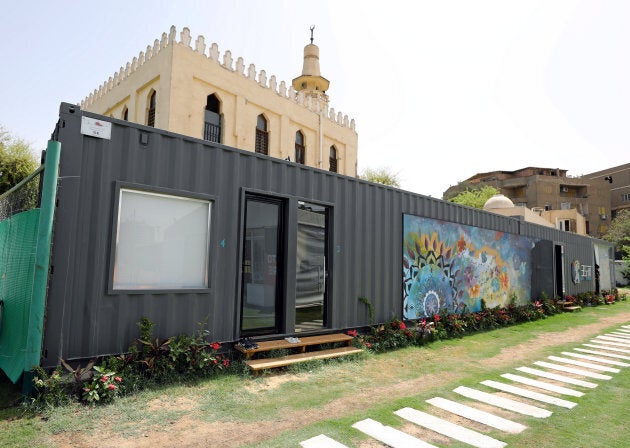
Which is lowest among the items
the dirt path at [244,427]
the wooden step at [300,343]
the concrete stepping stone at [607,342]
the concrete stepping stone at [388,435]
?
the dirt path at [244,427]

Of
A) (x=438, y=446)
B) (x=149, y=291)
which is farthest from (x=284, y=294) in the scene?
(x=438, y=446)

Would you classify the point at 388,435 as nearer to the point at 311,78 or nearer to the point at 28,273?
the point at 28,273

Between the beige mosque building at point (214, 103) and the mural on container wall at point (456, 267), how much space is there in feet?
35.2

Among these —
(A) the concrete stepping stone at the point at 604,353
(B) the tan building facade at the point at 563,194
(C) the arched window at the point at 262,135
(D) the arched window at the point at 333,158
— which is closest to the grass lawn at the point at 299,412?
(A) the concrete stepping stone at the point at 604,353

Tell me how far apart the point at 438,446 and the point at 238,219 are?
384 cm

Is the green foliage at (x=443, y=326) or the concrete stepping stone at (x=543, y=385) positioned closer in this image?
the concrete stepping stone at (x=543, y=385)

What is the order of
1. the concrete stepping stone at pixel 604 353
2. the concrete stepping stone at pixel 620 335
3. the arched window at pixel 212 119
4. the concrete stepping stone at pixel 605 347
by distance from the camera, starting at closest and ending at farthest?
the concrete stepping stone at pixel 604 353 < the concrete stepping stone at pixel 605 347 < the concrete stepping stone at pixel 620 335 < the arched window at pixel 212 119

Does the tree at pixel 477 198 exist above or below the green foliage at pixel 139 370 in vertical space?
above

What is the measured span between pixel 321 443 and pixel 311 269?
12.6 feet

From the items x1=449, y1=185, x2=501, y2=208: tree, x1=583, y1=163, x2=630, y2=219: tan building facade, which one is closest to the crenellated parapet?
x1=449, y1=185, x2=501, y2=208: tree

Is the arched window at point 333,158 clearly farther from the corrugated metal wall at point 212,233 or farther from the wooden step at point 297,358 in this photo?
the wooden step at point 297,358

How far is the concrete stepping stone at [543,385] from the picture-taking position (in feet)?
16.4

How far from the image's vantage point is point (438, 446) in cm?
342

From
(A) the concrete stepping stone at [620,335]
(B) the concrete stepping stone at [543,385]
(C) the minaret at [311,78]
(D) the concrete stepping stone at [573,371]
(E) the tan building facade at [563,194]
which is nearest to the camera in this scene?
(B) the concrete stepping stone at [543,385]
